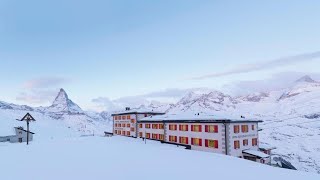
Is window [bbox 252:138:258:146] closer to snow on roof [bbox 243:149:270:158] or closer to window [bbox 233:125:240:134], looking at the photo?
snow on roof [bbox 243:149:270:158]

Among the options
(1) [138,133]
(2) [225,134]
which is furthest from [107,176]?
(1) [138,133]

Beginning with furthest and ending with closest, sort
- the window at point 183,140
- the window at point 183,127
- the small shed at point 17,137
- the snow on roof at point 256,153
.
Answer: the small shed at point 17,137, the window at point 183,127, the window at point 183,140, the snow on roof at point 256,153

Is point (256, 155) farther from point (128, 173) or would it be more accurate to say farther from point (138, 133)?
point (138, 133)

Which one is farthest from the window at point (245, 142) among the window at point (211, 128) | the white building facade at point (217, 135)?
the window at point (211, 128)

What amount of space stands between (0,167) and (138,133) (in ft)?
172

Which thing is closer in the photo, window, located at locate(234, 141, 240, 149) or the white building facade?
the white building facade

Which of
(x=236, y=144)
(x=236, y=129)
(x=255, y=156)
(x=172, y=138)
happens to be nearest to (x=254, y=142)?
(x=255, y=156)

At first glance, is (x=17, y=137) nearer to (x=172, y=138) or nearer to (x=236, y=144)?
(x=172, y=138)

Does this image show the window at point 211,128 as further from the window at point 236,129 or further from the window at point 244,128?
the window at point 244,128

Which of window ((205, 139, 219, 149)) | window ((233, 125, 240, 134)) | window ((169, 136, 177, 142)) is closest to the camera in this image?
window ((205, 139, 219, 149))

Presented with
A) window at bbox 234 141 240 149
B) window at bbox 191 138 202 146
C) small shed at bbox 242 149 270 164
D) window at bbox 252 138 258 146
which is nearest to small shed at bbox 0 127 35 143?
window at bbox 191 138 202 146

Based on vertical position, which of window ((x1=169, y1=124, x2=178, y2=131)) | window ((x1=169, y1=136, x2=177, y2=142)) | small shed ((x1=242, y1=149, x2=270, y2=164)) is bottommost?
small shed ((x1=242, y1=149, x2=270, y2=164))

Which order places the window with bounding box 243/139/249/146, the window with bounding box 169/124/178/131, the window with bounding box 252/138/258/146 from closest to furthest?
the window with bounding box 243/139/249/146 < the window with bounding box 252/138/258/146 < the window with bounding box 169/124/178/131

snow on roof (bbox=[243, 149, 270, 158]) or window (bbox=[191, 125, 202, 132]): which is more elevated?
window (bbox=[191, 125, 202, 132])
